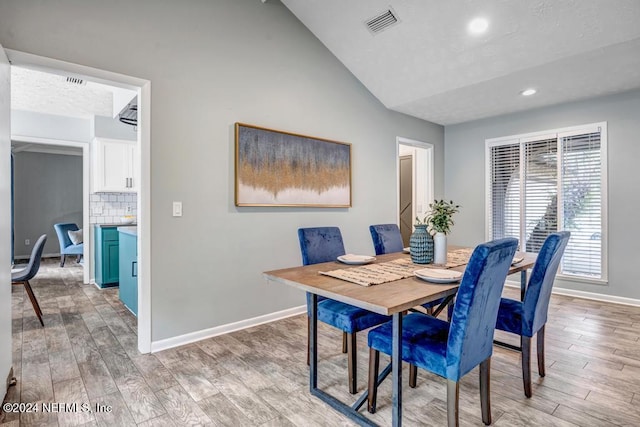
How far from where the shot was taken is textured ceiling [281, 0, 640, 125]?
2746mm

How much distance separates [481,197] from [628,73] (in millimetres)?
2169

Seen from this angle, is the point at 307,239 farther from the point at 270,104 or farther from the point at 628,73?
the point at 628,73

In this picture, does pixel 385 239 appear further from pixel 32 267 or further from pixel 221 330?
pixel 32 267

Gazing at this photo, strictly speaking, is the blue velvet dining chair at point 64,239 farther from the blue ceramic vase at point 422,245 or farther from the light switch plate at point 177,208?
the blue ceramic vase at point 422,245

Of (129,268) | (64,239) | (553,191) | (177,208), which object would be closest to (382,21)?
(177,208)

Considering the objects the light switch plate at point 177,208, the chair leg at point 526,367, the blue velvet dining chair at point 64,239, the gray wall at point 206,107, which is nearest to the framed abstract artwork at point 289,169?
the gray wall at point 206,107

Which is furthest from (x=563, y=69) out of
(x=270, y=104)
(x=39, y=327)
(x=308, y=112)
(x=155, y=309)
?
(x=39, y=327)

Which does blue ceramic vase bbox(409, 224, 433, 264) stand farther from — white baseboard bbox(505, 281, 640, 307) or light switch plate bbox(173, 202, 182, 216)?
white baseboard bbox(505, 281, 640, 307)

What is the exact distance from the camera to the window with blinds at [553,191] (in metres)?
4.08

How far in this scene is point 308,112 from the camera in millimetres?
3686

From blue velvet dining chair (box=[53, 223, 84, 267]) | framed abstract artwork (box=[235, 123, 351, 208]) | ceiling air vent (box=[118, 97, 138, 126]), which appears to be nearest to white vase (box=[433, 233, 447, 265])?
framed abstract artwork (box=[235, 123, 351, 208])

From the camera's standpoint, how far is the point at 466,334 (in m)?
1.45

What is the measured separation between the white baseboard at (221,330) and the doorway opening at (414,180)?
2013mm

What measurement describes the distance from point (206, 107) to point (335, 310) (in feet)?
6.54
